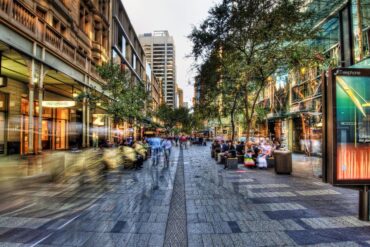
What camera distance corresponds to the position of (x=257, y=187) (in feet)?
26.6

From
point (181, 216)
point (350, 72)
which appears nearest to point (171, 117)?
point (181, 216)

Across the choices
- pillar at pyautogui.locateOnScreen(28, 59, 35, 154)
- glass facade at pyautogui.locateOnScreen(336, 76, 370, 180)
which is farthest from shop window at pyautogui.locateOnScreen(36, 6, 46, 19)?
glass facade at pyautogui.locateOnScreen(336, 76, 370, 180)

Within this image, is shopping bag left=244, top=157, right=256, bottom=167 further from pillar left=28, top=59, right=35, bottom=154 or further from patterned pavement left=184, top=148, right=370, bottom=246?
pillar left=28, top=59, right=35, bottom=154

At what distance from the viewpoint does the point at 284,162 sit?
10.8 metres

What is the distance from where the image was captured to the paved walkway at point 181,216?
4.02 m

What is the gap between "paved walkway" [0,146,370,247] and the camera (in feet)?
13.2

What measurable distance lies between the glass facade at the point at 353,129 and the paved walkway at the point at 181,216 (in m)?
1.10

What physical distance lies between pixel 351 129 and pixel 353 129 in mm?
38

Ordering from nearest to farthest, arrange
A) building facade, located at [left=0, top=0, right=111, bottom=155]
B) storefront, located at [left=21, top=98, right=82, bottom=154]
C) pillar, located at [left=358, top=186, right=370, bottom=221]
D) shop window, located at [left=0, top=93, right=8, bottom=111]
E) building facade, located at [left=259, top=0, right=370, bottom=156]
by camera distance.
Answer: pillar, located at [left=358, top=186, right=370, bottom=221] < building facade, located at [left=0, top=0, right=111, bottom=155] < building facade, located at [left=259, top=0, right=370, bottom=156] < shop window, located at [left=0, top=93, right=8, bottom=111] < storefront, located at [left=21, top=98, right=82, bottom=154]

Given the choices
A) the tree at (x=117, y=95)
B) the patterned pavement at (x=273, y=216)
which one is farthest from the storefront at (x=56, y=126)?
the patterned pavement at (x=273, y=216)

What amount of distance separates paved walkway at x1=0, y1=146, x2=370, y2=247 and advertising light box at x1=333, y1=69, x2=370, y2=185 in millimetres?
1048

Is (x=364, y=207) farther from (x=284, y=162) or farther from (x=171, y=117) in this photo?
(x=171, y=117)

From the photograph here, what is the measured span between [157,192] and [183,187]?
3.90 feet

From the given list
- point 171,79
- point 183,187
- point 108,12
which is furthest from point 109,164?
point 171,79
